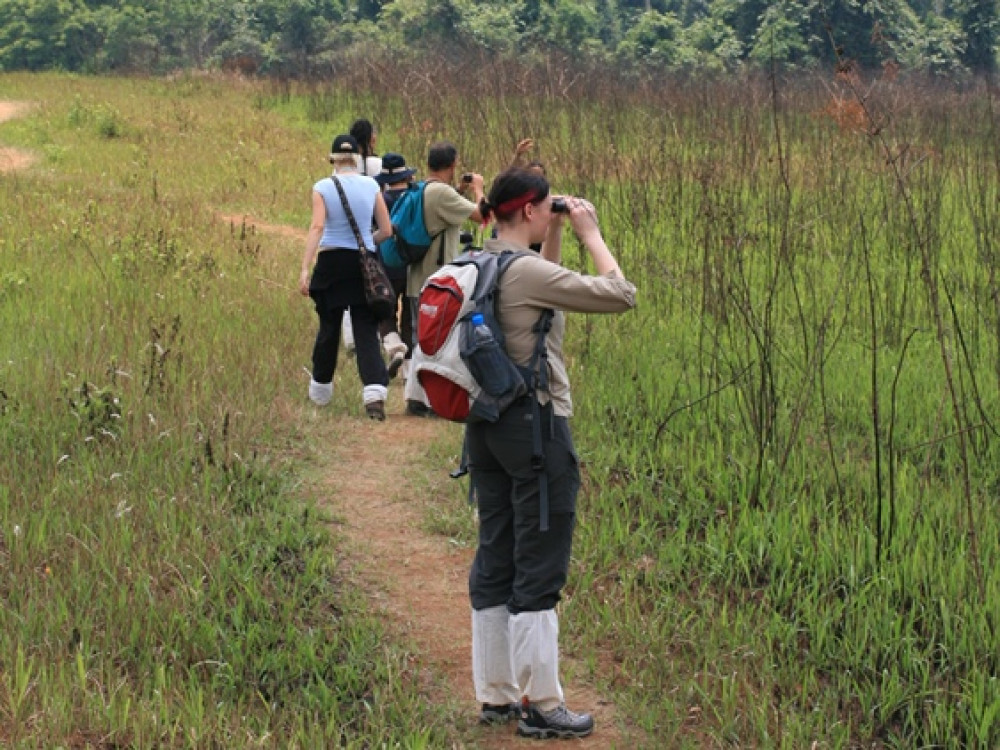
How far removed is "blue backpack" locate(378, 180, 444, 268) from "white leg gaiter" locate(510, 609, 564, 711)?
153 inches

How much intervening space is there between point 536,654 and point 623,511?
1.74m

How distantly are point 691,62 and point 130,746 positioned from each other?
88.8ft

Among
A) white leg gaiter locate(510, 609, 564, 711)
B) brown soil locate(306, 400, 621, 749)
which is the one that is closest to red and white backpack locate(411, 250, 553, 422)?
white leg gaiter locate(510, 609, 564, 711)

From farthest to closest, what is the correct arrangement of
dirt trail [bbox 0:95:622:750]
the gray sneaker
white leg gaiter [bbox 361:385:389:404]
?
white leg gaiter [bbox 361:385:389:404] < dirt trail [bbox 0:95:622:750] < the gray sneaker

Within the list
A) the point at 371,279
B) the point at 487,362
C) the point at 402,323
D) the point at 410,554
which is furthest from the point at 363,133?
the point at 487,362

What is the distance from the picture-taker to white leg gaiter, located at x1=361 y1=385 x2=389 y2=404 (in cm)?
737

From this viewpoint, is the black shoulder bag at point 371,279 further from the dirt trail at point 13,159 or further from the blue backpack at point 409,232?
the dirt trail at point 13,159

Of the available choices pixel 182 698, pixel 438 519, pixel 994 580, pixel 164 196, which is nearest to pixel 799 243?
pixel 438 519

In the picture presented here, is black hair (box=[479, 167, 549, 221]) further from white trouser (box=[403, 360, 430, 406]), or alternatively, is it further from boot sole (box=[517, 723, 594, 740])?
boot sole (box=[517, 723, 594, 740])

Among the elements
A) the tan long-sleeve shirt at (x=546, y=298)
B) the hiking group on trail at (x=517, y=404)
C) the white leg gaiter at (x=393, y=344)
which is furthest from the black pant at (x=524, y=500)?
the white leg gaiter at (x=393, y=344)

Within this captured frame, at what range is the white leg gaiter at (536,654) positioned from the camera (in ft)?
13.0

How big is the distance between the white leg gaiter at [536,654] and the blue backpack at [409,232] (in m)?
3.88

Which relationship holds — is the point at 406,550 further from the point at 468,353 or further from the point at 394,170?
the point at 394,170

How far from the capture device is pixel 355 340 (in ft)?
24.1
